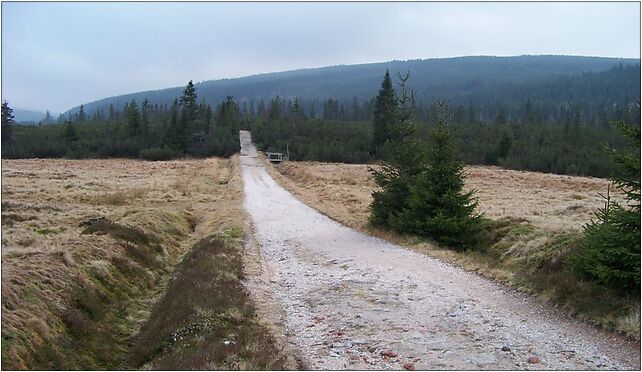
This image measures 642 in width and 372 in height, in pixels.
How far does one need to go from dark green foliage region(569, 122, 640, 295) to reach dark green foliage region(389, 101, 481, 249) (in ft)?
23.0

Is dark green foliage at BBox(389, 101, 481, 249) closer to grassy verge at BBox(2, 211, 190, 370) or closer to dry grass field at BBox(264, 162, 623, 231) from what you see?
dry grass field at BBox(264, 162, 623, 231)

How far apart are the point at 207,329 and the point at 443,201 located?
1076 centimetres

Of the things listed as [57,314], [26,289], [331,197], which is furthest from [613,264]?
[331,197]

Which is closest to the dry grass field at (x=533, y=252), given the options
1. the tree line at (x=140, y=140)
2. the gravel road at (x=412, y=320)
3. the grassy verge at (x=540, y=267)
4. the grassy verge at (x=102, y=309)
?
the grassy verge at (x=540, y=267)

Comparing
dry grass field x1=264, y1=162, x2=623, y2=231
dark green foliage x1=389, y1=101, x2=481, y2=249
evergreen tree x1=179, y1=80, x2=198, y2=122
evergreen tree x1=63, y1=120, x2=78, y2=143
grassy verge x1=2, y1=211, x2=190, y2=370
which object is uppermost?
evergreen tree x1=179, y1=80, x2=198, y2=122

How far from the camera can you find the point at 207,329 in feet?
31.4

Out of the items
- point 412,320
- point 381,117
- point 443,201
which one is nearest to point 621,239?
point 412,320

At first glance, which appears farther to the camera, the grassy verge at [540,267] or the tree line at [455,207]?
the tree line at [455,207]

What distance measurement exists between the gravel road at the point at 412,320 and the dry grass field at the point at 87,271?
2.63 metres

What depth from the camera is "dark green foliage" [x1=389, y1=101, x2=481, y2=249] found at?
1752 centimetres

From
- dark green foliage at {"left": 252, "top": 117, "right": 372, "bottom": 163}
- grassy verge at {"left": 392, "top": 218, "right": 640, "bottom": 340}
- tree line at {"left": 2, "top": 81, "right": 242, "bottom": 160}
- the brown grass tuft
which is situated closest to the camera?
the brown grass tuft

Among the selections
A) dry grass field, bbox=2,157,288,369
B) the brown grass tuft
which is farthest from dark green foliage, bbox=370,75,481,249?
the brown grass tuft

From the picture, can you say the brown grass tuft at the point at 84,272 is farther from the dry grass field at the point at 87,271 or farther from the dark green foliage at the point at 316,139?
the dark green foliage at the point at 316,139

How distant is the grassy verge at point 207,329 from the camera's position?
8062 mm
